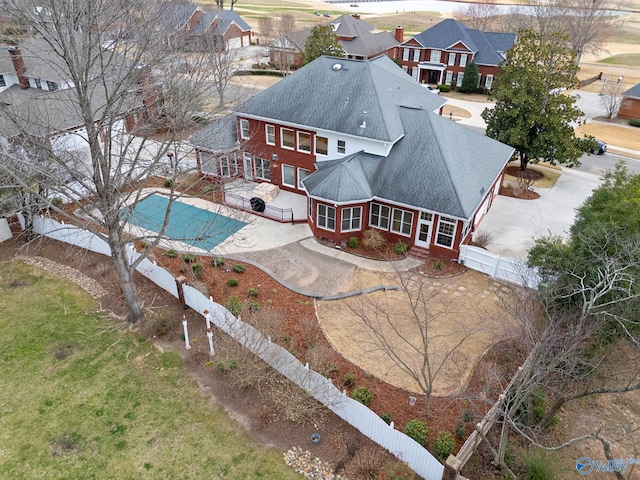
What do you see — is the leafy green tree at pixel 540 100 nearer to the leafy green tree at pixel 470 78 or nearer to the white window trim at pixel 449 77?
the leafy green tree at pixel 470 78

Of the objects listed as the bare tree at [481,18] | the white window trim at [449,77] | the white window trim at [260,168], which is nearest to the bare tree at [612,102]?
the white window trim at [449,77]

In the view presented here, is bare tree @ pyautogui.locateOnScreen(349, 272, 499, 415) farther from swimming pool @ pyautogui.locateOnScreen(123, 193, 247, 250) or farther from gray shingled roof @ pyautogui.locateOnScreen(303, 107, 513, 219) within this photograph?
swimming pool @ pyautogui.locateOnScreen(123, 193, 247, 250)

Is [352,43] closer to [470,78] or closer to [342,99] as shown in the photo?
[470,78]

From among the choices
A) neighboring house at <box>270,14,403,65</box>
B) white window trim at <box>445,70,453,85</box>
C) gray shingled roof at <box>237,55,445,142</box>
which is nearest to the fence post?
gray shingled roof at <box>237,55,445,142</box>

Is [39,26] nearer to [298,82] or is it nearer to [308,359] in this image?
[308,359]

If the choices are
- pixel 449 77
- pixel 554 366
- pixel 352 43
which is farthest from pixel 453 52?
pixel 554 366

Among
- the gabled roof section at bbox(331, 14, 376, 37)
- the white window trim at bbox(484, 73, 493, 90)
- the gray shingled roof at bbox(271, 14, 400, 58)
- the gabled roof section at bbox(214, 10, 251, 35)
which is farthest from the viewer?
the gabled roof section at bbox(214, 10, 251, 35)

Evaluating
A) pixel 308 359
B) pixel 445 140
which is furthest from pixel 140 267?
pixel 445 140
